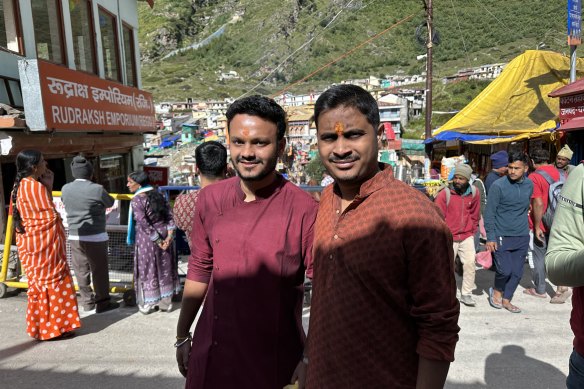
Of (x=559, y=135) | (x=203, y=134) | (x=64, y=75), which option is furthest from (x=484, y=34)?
(x=64, y=75)

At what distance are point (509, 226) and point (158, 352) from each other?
12.9ft

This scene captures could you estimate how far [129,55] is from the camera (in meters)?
11.7

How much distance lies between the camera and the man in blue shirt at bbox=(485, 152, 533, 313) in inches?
183

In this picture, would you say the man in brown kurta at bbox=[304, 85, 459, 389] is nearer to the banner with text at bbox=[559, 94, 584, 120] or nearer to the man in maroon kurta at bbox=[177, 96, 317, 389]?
the man in maroon kurta at bbox=[177, 96, 317, 389]

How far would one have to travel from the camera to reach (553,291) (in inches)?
211

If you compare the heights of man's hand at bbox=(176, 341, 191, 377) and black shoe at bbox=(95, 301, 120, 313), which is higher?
man's hand at bbox=(176, 341, 191, 377)

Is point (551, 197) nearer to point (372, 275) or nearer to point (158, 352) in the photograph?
point (372, 275)

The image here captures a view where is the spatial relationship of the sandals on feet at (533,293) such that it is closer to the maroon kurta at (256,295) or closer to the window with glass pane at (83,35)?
the maroon kurta at (256,295)

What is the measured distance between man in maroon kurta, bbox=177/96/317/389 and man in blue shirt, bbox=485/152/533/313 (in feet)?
11.8

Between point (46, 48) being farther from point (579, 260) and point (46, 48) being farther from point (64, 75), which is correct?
point (579, 260)

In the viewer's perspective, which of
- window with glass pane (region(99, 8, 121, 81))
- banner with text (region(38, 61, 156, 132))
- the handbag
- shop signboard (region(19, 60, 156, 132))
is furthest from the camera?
window with glass pane (region(99, 8, 121, 81))

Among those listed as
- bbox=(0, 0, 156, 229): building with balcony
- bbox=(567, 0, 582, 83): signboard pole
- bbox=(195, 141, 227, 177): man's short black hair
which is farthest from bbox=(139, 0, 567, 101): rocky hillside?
bbox=(195, 141, 227, 177): man's short black hair

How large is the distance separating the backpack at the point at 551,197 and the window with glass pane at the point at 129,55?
34.5 ft

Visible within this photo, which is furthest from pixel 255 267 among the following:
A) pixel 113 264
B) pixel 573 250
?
pixel 113 264
